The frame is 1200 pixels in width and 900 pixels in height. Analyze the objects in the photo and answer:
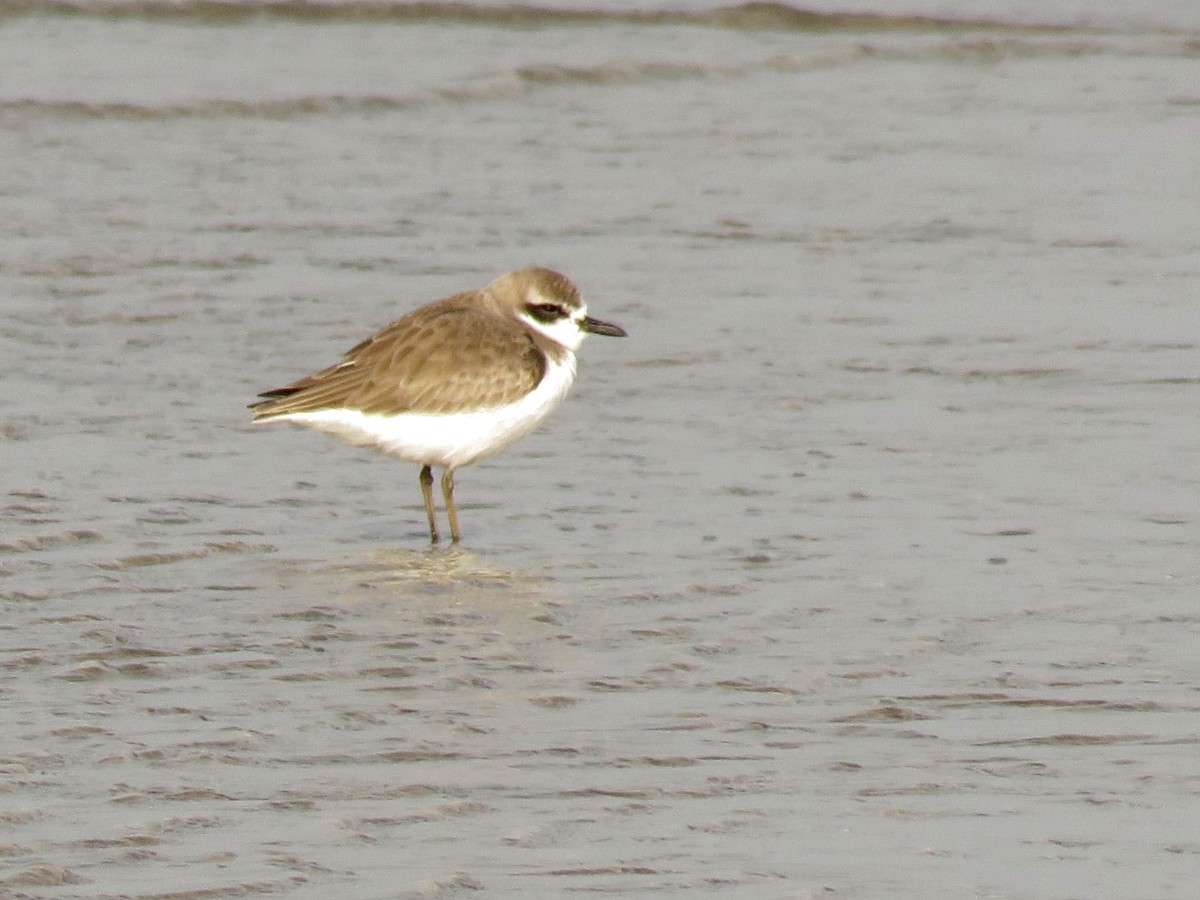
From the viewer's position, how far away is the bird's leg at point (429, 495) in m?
7.67

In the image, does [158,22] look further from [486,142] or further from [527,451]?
[527,451]

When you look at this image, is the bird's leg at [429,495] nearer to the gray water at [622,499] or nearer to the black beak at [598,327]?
the gray water at [622,499]

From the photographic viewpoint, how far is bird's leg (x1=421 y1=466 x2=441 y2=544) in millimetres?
7670

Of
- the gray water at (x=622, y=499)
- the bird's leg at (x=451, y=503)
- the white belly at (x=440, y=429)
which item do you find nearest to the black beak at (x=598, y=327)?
the gray water at (x=622, y=499)

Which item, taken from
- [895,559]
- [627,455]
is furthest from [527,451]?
[895,559]

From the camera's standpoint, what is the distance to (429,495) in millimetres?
7844

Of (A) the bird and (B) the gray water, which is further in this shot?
(A) the bird

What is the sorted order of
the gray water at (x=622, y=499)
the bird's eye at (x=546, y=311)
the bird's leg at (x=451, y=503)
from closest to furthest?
the gray water at (x=622, y=499), the bird's leg at (x=451, y=503), the bird's eye at (x=546, y=311)

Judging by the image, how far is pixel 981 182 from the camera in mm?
12242

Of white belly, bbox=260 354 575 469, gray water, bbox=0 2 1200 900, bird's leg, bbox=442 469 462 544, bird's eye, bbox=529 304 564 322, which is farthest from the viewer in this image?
bird's eye, bbox=529 304 564 322

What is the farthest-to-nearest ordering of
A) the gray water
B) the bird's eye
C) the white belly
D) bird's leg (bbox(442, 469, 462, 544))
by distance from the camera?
the bird's eye, the white belly, bird's leg (bbox(442, 469, 462, 544)), the gray water

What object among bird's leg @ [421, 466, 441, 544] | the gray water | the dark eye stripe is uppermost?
the dark eye stripe

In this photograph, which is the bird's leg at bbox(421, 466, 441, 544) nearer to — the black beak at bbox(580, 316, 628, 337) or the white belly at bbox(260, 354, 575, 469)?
the white belly at bbox(260, 354, 575, 469)

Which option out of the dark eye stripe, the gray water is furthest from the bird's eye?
the gray water
